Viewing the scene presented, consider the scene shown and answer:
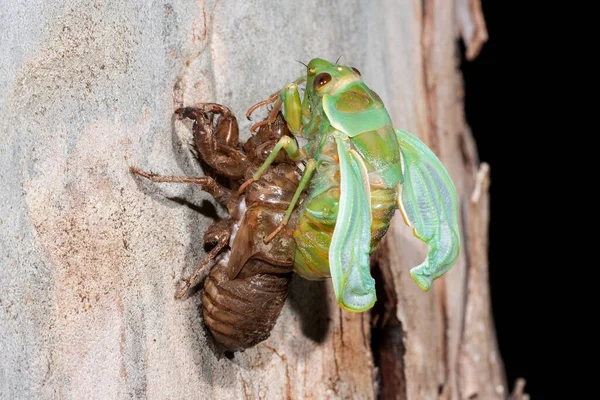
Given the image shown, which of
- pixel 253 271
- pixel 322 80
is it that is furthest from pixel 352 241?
pixel 322 80

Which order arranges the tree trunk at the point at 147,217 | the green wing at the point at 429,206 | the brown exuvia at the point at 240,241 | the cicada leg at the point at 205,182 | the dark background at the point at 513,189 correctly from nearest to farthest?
1. the tree trunk at the point at 147,217
2. the cicada leg at the point at 205,182
3. the brown exuvia at the point at 240,241
4. the green wing at the point at 429,206
5. the dark background at the point at 513,189

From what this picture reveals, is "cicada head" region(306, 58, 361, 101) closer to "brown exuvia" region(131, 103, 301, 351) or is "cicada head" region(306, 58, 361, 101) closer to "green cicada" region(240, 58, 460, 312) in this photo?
"green cicada" region(240, 58, 460, 312)

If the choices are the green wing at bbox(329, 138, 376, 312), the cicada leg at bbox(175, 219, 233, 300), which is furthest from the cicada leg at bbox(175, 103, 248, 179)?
the green wing at bbox(329, 138, 376, 312)

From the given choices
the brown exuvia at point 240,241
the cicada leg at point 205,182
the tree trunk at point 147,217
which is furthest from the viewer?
the brown exuvia at point 240,241

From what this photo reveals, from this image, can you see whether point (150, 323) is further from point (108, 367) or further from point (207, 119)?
point (207, 119)

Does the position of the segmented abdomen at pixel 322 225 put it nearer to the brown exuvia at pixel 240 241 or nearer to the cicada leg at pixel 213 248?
the brown exuvia at pixel 240 241

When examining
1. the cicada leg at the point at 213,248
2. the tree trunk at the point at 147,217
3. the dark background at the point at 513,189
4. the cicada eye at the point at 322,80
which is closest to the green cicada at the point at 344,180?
the cicada eye at the point at 322,80
